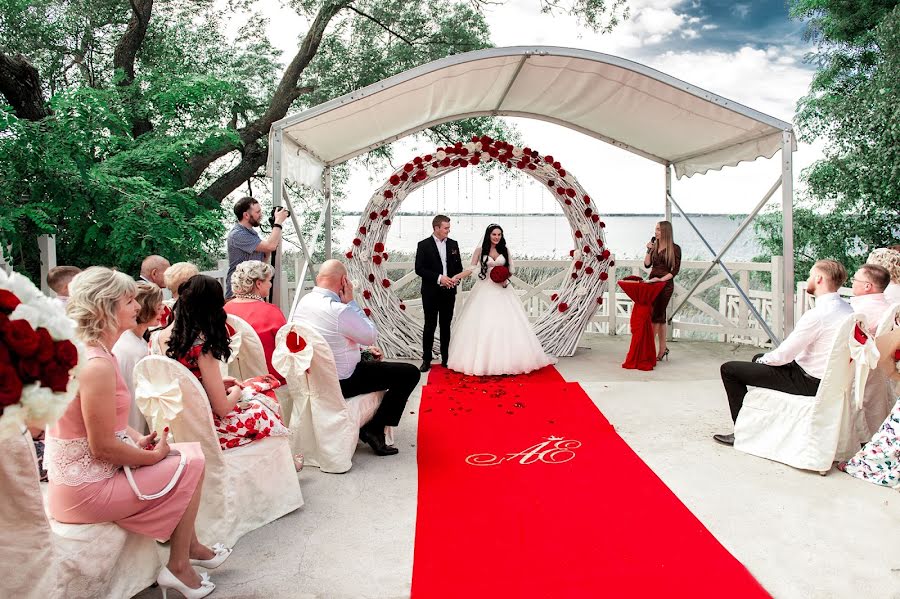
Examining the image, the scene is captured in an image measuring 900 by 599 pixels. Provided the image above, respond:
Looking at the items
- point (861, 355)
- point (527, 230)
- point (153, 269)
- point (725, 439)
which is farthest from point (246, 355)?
point (527, 230)

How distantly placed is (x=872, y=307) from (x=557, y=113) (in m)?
4.63

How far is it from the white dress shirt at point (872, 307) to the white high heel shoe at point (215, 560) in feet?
12.4

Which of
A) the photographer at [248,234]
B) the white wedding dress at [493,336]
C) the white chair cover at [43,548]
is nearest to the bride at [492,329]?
the white wedding dress at [493,336]

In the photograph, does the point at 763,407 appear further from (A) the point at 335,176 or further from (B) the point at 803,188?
(A) the point at 335,176

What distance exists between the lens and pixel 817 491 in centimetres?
384

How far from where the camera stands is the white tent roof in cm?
579

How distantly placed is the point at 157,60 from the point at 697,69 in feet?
47.7

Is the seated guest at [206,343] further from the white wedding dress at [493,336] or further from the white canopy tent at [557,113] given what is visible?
the white wedding dress at [493,336]

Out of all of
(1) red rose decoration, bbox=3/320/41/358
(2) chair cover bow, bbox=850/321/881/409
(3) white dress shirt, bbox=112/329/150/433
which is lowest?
(2) chair cover bow, bbox=850/321/881/409

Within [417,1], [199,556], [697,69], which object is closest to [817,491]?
[199,556]

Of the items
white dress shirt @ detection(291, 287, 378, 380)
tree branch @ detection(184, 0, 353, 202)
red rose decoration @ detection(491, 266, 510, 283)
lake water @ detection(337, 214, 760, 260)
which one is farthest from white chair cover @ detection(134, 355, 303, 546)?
tree branch @ detection(184, 0, 353, 202)

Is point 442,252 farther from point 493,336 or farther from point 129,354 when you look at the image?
point 129,354

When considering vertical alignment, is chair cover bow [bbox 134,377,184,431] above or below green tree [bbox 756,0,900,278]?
below

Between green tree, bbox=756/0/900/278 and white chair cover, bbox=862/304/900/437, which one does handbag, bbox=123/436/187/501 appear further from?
green tree, bbox=756/0/900/278
